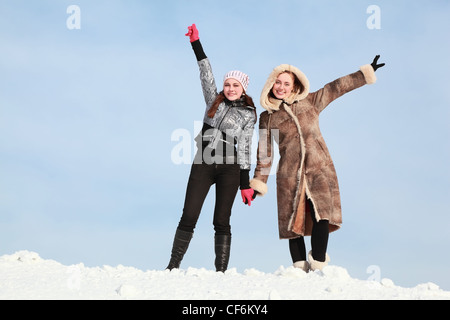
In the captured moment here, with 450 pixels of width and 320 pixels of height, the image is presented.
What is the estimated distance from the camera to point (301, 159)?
549 centimetres

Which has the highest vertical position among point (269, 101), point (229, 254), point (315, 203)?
point (269, 101)

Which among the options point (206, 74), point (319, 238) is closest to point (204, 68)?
point (206, 74)

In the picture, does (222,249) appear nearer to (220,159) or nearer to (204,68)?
(220,159)

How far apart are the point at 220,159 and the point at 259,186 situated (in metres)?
0.56

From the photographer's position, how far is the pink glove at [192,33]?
5520 mm

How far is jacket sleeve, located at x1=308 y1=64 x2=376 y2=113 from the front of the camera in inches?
225

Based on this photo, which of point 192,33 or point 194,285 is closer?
point 194,285

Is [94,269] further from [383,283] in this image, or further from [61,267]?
[383,283]

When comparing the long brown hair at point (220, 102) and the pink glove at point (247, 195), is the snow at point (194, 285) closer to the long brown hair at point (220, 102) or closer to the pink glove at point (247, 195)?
the pink glove at point (247, 195)

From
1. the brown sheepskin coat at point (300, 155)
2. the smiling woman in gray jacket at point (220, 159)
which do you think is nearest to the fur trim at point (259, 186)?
the brown sheepskin coat at point (300, 155)
